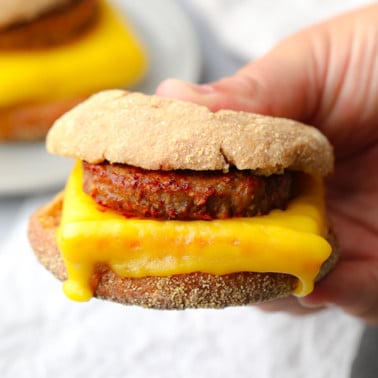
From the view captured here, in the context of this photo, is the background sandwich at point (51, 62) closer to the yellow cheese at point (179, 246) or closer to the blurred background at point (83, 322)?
the blurred background at point (83, 322)

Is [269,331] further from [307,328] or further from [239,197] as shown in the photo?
[239,197]

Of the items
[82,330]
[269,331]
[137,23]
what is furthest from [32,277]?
[137,23]

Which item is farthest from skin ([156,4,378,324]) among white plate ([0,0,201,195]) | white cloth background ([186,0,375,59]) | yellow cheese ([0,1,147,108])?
white cloth background ([186,0,375,59])

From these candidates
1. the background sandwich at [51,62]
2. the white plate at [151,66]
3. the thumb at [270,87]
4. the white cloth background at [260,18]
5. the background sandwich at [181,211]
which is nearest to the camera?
the background sandwich at [181,211]

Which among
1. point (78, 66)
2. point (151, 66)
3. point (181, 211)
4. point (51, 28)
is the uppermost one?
point (181, 211)

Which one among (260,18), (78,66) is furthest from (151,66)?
(260,18)

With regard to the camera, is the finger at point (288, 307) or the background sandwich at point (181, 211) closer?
the background sandwich at point (181, 211)

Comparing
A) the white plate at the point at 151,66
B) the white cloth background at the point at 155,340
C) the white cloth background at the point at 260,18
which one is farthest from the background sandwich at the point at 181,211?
the white cloth background at the point at 260,18

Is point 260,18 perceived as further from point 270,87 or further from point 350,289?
point 350,289
